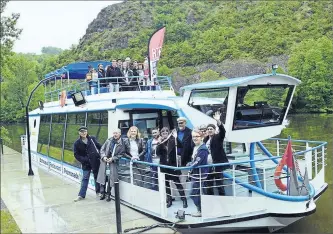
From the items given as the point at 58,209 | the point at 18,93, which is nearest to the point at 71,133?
the point at 58,209

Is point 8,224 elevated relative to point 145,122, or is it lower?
lower

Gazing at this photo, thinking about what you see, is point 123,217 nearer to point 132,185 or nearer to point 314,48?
point 132,185

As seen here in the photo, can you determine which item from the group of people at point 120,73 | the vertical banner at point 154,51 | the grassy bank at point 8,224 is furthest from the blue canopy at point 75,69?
the grassy bank at point 8,224

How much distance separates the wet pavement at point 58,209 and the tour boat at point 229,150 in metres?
0.48

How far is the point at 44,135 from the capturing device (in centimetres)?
1450

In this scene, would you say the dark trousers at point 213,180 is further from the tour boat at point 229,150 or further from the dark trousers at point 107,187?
the dark trousers at point 107,187

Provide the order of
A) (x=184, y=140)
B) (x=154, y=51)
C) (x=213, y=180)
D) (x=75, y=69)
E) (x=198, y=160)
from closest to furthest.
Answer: (x=198, y=160), (x=213, y=180), (x=184, y=140), (x=154, y=51), (x=75, y=69)

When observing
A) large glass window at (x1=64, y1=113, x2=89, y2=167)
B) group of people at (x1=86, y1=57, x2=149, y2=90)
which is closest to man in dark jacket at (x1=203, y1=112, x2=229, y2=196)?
group of people at (x1=86, y1=57, x2=149, y2=90)

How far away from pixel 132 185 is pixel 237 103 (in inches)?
112

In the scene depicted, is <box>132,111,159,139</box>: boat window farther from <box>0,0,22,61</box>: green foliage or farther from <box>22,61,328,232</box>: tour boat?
<box>0,0,22,61</box>: green foliage

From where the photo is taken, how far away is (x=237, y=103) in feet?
23.2

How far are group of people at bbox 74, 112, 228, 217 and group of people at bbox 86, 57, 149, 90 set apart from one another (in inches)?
110

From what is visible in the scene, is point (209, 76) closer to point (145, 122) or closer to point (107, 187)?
point (145, 122)

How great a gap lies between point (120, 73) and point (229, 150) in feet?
13.4
